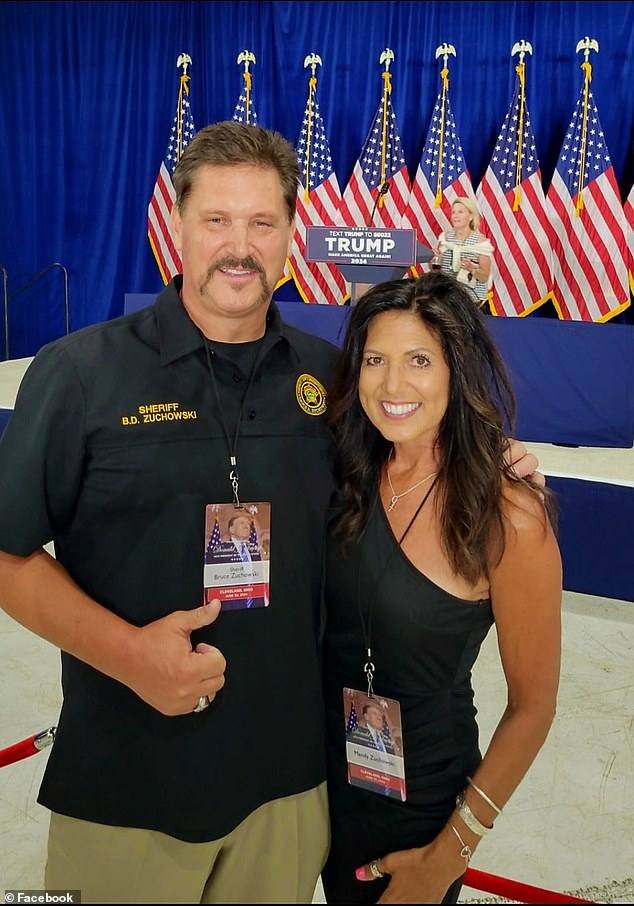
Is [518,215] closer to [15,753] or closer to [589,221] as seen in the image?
[589,221]

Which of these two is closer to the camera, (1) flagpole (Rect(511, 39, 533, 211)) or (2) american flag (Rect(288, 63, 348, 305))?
(1) flagpole (Rect(511, 39, 533, 211))

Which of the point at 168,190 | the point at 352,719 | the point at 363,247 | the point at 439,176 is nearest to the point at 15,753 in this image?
the point at 352,719

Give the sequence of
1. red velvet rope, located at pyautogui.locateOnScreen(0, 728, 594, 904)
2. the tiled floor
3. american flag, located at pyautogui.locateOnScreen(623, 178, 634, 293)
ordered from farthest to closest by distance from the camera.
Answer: american flag, located at pyautogui.locateOnScreen(623, 178, 634, 293)
the tiled floor
red velvet rope, located at pyautogui.locateOnScreen(0, 728, 594, 904)

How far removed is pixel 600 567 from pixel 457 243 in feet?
11.4

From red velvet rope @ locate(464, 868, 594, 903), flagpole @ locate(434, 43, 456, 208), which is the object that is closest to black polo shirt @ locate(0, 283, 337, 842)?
red velvet rope @ locate(464, 868, 594, 903)

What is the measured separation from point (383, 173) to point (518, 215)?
4.10ft

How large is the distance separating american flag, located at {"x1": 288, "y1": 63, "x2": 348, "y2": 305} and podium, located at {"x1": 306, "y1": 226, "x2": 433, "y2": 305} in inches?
140

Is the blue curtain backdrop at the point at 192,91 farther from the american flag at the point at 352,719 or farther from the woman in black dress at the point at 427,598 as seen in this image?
the american flag at the point at 352,719

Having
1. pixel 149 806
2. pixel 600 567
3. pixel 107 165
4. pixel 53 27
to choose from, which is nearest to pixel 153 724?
pixel 149 806

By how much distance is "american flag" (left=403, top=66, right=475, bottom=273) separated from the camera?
7.37m

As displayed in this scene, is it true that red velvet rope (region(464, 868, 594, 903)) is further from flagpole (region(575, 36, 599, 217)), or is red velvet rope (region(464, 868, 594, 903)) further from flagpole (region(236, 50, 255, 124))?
flagpole (region(236, 50, 255, 124))

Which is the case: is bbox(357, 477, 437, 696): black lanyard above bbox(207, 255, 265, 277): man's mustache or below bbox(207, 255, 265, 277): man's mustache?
below

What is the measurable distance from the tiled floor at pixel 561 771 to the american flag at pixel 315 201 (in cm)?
448

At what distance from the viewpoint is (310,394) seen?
1503 mm
